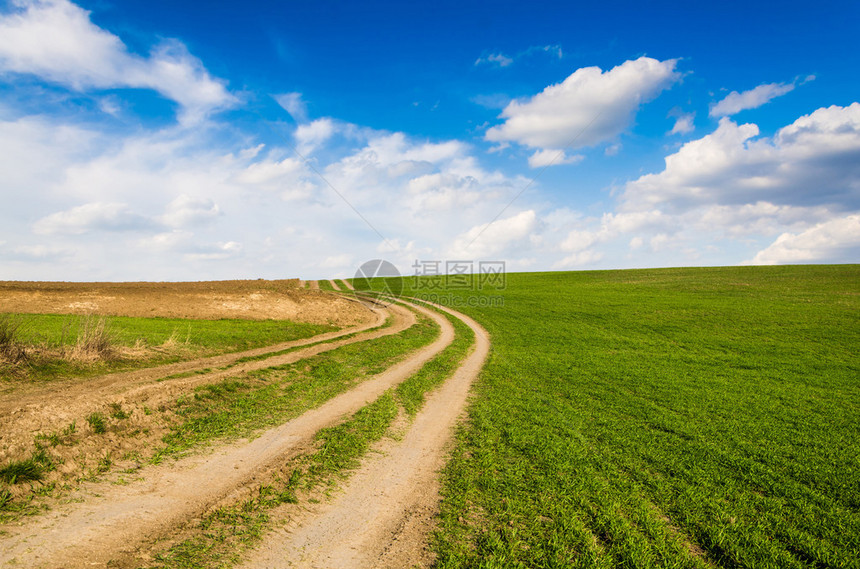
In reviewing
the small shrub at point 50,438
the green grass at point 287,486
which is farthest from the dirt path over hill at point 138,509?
the small shrub at point 50,438

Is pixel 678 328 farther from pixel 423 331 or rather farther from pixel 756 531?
pixel 756 531

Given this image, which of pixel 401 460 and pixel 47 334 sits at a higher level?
pixel 47 334

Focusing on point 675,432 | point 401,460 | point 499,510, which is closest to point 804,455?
point 675,432

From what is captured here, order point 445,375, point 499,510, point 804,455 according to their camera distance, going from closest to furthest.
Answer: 1. point 499,510
2. point 804,455
3. point 445,375

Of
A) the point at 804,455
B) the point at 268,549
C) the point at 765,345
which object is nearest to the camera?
the point at 268,549

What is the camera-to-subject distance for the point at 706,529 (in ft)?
21.1

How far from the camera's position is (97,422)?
9312 millimetres

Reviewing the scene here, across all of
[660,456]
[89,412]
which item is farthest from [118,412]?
[660,456]

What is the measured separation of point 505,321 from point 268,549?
33.0 metres

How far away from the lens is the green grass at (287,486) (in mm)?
5461

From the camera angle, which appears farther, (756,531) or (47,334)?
(47,334)

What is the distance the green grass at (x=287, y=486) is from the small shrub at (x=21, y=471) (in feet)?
12.1

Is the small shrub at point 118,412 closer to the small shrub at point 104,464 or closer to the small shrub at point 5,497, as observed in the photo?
the small shrub at point 104,464

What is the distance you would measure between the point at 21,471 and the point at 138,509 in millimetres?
2626
